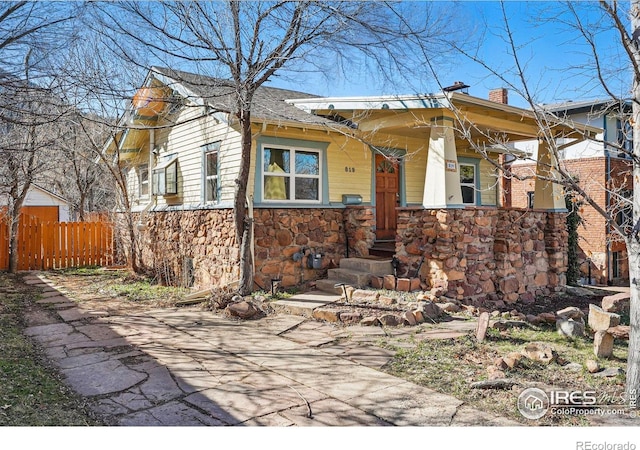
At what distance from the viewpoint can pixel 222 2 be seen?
6.84 meters

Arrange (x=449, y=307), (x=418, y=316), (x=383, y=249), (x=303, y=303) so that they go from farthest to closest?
(x=383, y=249) < (x=303, y=303) < (x=449, y=307) < (x=418, y=316)

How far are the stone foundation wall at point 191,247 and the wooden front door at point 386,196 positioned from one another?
3.40 m

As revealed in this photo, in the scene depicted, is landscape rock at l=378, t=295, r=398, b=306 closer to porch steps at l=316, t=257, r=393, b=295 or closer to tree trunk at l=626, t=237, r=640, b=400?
porch steps at l=316, t=257, r=393, b=295

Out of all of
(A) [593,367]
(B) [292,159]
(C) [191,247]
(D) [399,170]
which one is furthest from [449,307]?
(C) [191,247]

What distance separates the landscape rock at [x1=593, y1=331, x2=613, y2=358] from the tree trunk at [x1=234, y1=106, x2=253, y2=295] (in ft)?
16.8

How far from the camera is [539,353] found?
455cm

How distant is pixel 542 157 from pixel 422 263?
454 cm

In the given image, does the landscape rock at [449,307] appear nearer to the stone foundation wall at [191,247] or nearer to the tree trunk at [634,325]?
the tree trunk at [634,325]

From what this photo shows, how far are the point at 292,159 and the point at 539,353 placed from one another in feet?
18.9

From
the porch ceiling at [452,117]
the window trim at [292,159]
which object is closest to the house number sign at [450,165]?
the porch ceiling at [452,117]

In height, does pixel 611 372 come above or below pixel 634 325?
below

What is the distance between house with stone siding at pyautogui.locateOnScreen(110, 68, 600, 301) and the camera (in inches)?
303

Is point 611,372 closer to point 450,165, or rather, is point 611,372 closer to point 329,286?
point 450,165

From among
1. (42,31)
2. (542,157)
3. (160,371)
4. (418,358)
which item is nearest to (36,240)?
(42,31)
